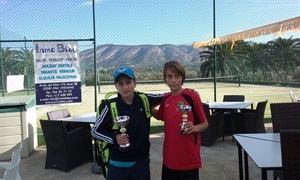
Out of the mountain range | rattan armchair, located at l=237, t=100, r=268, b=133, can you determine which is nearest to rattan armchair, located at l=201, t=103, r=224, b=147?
rattan armchair, located at l=237, t=100, r=268, b=133

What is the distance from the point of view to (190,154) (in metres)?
2.54

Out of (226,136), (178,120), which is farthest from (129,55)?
(178,120)

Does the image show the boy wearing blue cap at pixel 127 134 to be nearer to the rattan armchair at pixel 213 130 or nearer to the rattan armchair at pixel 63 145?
the rattan armchair at pixel 63 145

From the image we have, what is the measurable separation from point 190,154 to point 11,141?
4.50 m

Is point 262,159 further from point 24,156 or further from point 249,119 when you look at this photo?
point 24,156

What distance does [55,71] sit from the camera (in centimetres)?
694

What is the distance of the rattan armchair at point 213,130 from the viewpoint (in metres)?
6.34

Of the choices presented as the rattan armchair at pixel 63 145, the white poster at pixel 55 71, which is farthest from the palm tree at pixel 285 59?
the rattan armchair at pixel 63 145

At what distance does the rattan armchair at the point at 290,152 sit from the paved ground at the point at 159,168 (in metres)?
2.55

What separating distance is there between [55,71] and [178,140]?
5.02 metres

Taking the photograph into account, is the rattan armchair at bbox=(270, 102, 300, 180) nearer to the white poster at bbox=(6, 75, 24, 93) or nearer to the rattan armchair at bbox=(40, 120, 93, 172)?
the rattan armchair at bbox=(40, 120, 93, 172)

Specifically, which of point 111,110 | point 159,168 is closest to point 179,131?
point 111,110

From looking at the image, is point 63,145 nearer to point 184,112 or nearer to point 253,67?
point 184,112

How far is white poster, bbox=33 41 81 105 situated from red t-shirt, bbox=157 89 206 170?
4.80 m
